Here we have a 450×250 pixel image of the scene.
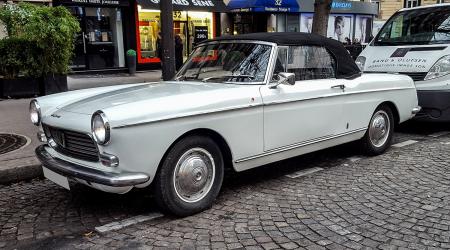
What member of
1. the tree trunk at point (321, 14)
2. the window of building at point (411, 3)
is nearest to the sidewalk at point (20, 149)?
the tree trunk at point (321, 14)

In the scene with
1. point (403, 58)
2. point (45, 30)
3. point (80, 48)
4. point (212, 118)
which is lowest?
point (212, 118)

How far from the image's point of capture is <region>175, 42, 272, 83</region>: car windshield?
4688 mm

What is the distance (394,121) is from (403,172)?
1.24m

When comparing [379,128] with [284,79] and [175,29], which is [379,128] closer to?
[284,79]

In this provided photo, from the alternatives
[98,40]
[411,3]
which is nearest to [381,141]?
[98,40]

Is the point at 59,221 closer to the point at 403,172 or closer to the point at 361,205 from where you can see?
the point at 361,205

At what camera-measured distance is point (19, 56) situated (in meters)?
10.5

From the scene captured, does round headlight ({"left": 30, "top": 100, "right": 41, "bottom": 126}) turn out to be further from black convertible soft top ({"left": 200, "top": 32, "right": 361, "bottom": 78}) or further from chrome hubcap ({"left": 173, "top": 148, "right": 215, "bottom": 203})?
black convertible soft top ({"left": 200, "top": 32, "right": 361, "bottom": 78})

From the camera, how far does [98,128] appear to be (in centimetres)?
355

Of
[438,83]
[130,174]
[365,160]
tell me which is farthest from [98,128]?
[438,83]

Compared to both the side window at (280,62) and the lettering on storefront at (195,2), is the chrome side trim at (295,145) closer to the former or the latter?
the side window at (280,62)

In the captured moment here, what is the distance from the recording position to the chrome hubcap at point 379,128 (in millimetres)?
5922

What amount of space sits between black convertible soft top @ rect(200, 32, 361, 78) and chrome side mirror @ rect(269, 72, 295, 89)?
0.50 m

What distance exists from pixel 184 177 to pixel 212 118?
58 centimetres
